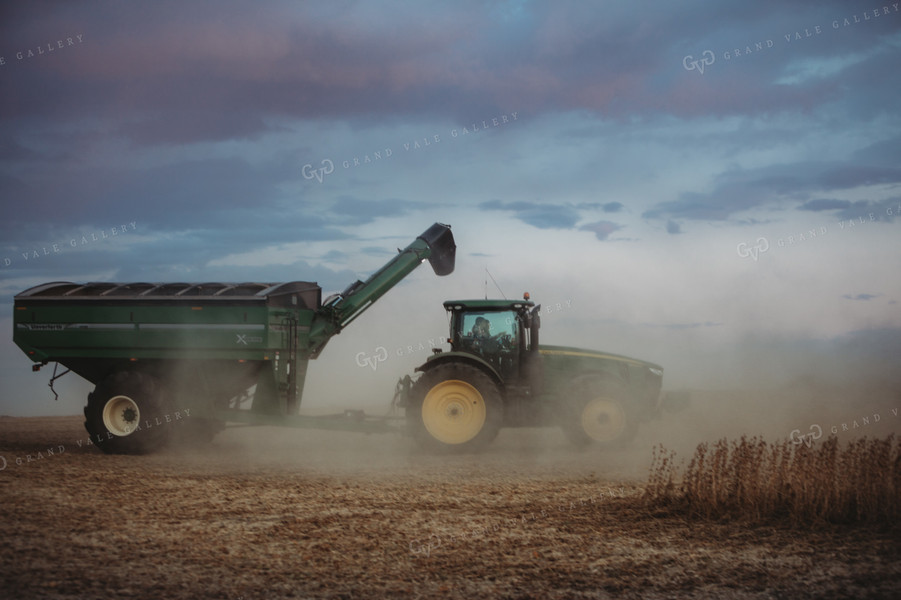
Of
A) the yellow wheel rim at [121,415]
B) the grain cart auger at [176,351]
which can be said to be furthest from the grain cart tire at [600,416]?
the yellow wheel rim at [121,415]

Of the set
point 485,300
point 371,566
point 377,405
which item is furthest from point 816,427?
point 371,566

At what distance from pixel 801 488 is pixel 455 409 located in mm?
6478

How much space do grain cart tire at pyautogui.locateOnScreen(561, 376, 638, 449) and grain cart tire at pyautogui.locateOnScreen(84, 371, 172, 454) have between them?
26.0ft

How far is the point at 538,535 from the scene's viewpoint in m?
8.18

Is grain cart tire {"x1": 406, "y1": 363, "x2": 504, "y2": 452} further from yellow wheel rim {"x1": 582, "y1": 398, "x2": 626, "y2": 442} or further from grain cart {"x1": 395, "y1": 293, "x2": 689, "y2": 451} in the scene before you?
yellow wheel rim {"x1": 582, "y1": 398, "x2": 626, "y2": 442}

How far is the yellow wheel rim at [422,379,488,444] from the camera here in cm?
1371

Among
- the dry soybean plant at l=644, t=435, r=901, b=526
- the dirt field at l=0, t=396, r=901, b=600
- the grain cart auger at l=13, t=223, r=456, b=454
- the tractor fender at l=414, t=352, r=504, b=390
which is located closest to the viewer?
the dirt field at l=0, t=396, r=901, b=600

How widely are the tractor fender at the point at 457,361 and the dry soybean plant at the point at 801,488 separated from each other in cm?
482

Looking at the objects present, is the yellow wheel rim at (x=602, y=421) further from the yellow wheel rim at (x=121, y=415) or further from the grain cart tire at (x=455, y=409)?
the yellow wheel rim at (x=121, y=415)

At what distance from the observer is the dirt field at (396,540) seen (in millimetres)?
6621

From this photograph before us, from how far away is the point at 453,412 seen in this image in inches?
544

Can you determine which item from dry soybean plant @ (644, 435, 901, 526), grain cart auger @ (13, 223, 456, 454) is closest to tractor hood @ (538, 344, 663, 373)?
grain cart auger @ (13, 223, 456, 454)

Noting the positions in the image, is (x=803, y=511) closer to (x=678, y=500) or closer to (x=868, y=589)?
(x=678, y=500)

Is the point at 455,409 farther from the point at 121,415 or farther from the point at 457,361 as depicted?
the point at 121,415
